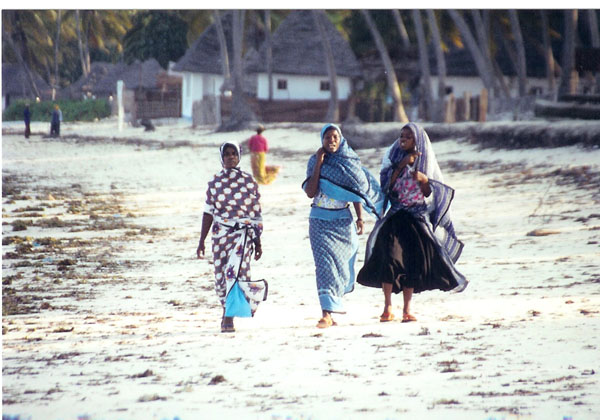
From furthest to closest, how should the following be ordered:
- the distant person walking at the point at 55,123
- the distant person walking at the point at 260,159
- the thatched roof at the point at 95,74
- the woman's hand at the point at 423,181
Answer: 1. the thatched roof at the point at 95,74
2. the distant person walking at the point at 55,123
3. the distant person walking at the point at 260,159
4. the woman's hand at the point at 423,181

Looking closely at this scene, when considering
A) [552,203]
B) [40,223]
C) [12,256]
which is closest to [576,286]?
[552,203]

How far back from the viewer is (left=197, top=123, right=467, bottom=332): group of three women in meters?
7.09

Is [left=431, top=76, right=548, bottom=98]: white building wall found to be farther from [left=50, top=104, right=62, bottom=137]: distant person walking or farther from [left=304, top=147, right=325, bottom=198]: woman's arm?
[left=304, top=147, right=325, bottom=198]: woman's arm

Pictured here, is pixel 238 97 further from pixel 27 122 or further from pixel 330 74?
pixel 27 122

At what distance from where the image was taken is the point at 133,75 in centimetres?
5309

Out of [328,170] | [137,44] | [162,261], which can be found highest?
[137,44]

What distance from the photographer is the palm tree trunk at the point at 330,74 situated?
3381 centimetres

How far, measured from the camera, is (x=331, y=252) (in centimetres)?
724

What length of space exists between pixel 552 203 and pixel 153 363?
841cm

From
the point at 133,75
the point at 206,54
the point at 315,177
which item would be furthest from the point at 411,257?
the point at 133,75

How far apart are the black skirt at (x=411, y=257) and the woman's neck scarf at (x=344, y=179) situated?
0.20 m

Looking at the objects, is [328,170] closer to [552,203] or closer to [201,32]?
[552,203]

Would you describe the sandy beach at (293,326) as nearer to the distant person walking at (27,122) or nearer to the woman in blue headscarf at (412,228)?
the woman in blue headscarf at (412,228)

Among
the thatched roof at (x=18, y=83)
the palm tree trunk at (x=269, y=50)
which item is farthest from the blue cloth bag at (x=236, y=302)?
the palm tree trunk at (x=269, y=50)
